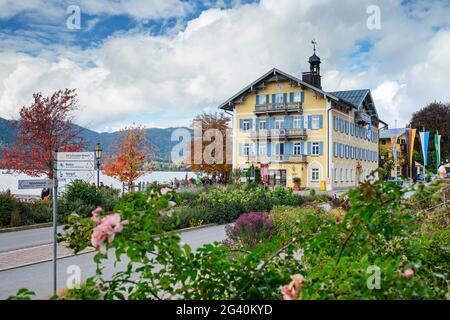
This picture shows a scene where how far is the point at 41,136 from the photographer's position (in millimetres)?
25203

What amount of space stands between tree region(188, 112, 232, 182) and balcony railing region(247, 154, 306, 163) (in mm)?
2741

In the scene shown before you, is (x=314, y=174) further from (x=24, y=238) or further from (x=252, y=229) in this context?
(x=252, y=229)

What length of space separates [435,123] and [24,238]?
5879cm

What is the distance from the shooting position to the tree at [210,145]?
48.5 metres

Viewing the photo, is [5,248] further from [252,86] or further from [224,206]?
[252,86]

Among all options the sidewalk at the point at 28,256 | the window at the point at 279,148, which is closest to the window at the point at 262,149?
the window at the point at 279,148

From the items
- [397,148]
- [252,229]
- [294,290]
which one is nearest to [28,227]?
[252,229]

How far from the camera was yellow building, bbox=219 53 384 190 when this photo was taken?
148 feet

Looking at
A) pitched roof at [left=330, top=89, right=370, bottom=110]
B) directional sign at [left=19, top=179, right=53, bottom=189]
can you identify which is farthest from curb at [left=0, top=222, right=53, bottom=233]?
pitched roof at [left=330, top=89, right=370, bottom=110]

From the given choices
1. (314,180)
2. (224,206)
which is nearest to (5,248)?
(224,206)

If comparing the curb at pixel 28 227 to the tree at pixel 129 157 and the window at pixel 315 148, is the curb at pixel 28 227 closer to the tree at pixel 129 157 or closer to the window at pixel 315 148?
the tree at pixel 129 157

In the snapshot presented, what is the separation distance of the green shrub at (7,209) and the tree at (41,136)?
7162 mm

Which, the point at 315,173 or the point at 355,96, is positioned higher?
the point at 355,96
